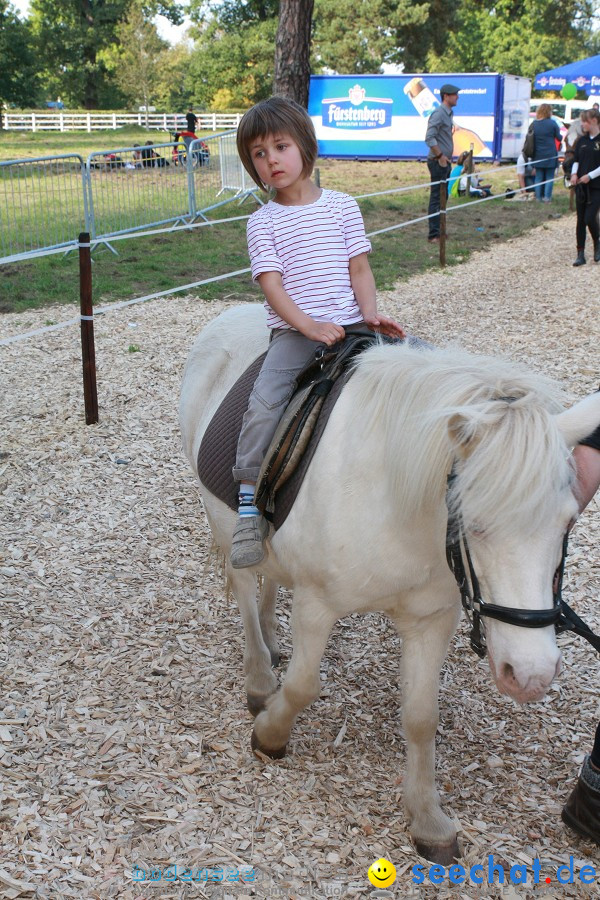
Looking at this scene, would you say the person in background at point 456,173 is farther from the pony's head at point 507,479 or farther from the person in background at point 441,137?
the pony's head at point 507,479

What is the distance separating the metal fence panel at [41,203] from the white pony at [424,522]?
854cm

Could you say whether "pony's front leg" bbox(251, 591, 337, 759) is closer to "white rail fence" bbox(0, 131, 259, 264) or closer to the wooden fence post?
the wooden fence post

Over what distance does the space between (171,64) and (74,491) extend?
58.1 m

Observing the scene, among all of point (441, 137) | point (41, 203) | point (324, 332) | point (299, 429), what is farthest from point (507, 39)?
point (299, 429)

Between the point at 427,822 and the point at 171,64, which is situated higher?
the point at 171,64

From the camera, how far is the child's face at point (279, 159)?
2.86m

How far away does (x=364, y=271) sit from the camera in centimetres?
297

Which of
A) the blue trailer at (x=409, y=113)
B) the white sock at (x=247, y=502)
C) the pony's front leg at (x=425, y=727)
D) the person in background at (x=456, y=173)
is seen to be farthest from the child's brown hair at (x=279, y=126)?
the blue trailer at (x=409, y=113)

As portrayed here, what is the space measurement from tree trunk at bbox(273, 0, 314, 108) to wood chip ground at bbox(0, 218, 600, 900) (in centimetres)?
Result: 1175

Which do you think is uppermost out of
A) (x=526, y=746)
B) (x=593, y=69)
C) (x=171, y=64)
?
(x=171, y=64)

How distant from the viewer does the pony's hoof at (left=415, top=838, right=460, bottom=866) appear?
99.4 inches

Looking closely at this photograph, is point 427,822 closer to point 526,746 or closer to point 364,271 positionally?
point 526,746

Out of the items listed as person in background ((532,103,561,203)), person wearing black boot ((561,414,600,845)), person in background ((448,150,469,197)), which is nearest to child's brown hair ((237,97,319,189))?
person wearing black boot ((561,414,600,845))

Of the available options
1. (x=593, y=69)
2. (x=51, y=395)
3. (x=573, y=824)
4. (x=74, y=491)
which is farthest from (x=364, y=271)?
(x=593, y=69)
